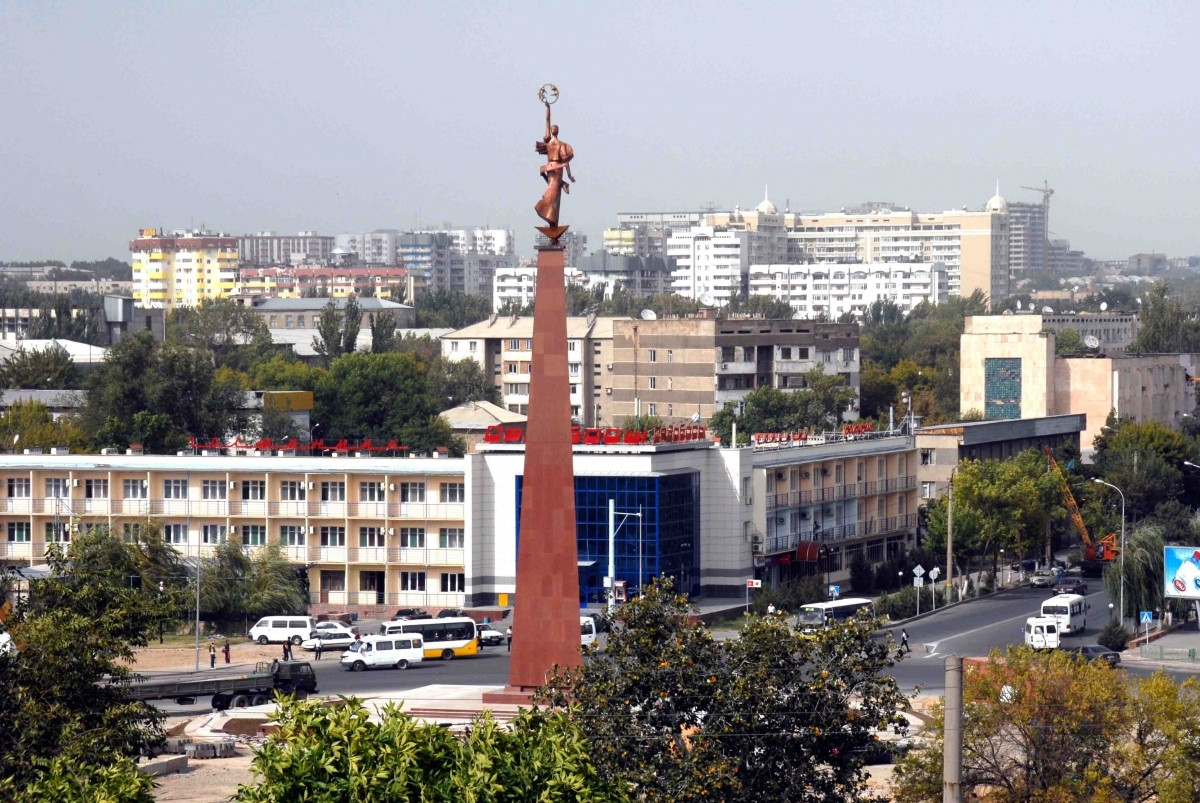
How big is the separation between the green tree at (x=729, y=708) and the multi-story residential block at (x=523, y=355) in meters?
98.5

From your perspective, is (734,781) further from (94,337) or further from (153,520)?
(94,337)

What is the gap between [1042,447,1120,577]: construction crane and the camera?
76.2 metres

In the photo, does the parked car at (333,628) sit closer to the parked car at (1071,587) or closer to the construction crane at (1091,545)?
the parked car at (1071,587)

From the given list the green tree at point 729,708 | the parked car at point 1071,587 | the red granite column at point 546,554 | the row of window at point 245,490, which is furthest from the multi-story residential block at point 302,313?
the green tree at point 729,708

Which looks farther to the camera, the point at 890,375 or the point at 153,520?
the point at 890,375

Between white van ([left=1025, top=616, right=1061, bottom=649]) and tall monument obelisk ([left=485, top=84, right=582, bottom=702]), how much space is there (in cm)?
2233

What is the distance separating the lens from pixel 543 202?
39.7 metres

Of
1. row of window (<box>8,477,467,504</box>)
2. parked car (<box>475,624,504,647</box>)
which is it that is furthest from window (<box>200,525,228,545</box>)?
parked car (<box>475,624,504,647</box>)

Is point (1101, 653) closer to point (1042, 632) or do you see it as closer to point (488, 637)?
point (1042, 632)

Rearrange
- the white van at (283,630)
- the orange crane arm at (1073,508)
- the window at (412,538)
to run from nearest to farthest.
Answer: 1. the white van at (283,630)
2. the window at (412,538)
3. the orange crane arm at (1073,508)

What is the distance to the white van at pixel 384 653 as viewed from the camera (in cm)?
5641

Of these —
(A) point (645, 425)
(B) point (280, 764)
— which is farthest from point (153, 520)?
(B) point (280, 764)

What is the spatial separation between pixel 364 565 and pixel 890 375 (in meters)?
66.5

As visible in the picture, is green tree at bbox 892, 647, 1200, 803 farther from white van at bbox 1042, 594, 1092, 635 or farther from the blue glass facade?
the blue glass facade
